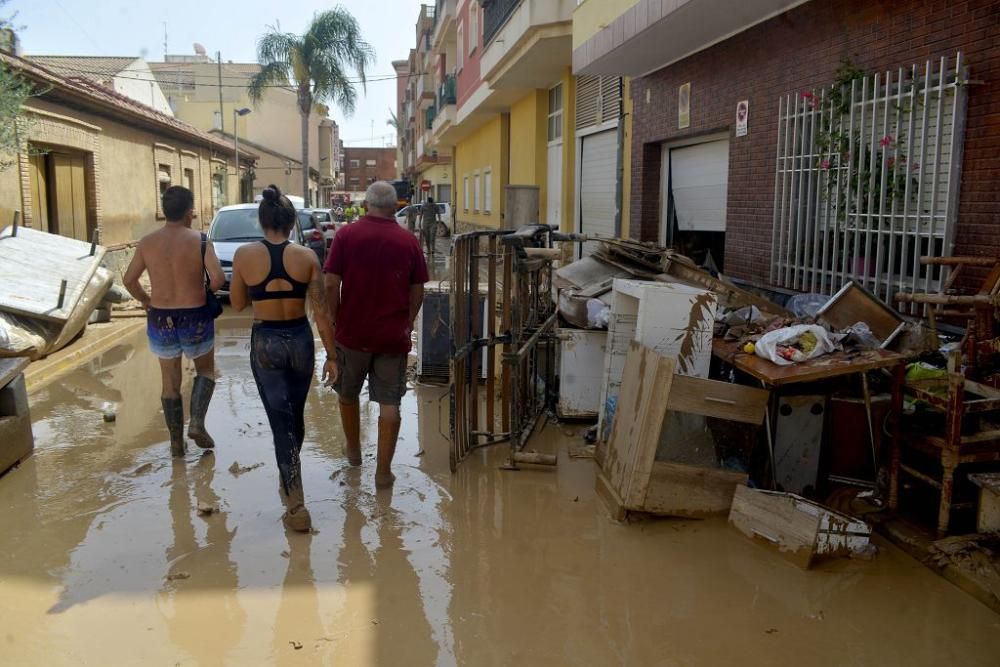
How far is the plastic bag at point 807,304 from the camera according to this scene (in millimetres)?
6186

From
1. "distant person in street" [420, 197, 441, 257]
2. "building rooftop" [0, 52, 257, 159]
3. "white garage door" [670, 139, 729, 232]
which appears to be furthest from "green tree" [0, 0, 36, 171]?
"distant person in street" [420, 197, 441, 257]

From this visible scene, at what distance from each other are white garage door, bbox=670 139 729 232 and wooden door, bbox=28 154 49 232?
927 centimetres

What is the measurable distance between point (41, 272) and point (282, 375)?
5.79 meters

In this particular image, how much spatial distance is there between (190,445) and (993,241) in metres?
5.45

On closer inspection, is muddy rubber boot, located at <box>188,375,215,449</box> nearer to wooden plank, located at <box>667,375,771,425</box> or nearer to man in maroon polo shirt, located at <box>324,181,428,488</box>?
man in maroon polo shirt, located at <box>324,181,428,488</box>

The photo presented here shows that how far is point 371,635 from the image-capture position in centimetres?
338

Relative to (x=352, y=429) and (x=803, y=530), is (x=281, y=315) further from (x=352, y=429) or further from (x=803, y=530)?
(x=803, y=530)

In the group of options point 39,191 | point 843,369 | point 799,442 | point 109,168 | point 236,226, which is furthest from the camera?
point 109,168

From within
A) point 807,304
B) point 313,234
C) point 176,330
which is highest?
point 313,234

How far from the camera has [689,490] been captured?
4430 millimetres

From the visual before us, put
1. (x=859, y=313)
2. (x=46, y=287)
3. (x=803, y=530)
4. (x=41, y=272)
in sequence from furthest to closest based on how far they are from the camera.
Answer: (x=41, y=272) → (x=46, y=287) → (x=859, y=313) → (x=803, y=530)

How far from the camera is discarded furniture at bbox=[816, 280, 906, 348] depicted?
5176 mm

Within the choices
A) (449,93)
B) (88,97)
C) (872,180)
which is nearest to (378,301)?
(872,180)

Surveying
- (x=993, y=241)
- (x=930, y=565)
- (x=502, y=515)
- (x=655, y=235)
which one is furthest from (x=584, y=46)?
(x=930, y=565)
